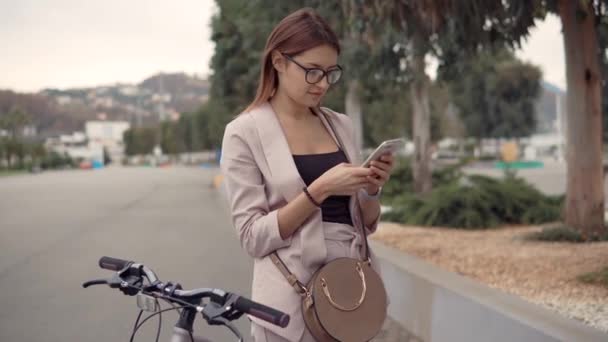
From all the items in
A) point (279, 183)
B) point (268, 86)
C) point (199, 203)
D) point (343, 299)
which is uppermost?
point (268, 86)

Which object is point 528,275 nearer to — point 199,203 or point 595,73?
point 595,73

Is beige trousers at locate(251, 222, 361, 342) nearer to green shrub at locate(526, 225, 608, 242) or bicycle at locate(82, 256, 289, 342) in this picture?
bicycle at locate(82, 256, 289, 342)

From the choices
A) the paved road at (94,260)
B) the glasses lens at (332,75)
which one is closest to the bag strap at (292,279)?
the glasses lens at (332,75)

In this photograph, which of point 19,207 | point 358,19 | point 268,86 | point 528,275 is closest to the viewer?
point 268,86

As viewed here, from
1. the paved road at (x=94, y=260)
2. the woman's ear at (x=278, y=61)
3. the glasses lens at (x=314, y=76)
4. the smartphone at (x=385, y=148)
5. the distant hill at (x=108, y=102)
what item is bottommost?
the paved road at (x=94, y=260)

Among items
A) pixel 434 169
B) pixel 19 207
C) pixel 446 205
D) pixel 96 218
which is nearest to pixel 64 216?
pixel 96 218

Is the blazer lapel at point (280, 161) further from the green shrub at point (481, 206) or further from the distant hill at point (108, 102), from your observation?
the distant hill at point (108, 102)

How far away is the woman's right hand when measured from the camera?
2.15 m

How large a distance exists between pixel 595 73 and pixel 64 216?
13.0 metres

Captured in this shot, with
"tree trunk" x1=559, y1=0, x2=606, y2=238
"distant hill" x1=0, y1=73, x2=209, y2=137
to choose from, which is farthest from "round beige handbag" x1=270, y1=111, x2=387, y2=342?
"distant hill" x1=0, y1=73, x2=209, y2=137

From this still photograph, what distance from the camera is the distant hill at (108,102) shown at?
109312 mm

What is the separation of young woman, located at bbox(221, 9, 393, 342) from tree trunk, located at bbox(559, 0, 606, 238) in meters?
7.83

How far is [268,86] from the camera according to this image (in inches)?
96.9

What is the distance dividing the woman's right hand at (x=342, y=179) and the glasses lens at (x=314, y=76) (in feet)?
0.97
